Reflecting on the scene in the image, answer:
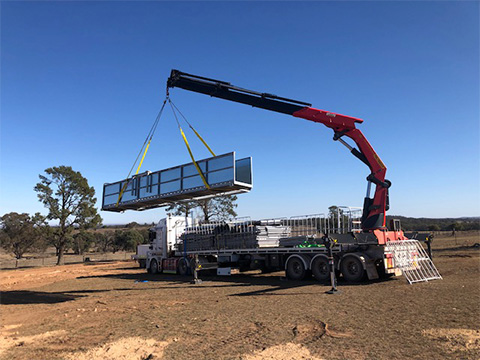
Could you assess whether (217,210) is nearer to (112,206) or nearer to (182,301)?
(112,206)

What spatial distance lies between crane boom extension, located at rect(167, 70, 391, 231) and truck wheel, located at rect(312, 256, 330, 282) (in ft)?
7.13

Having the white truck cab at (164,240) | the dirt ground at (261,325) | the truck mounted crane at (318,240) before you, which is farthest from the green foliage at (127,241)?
the dirt ground at (261,325)

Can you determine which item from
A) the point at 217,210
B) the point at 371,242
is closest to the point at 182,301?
the point at 371,242

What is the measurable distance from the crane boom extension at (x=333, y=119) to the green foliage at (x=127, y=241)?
53146 millimetres

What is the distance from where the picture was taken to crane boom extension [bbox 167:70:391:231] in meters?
14.3

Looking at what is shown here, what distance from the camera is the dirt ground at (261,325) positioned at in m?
5.95

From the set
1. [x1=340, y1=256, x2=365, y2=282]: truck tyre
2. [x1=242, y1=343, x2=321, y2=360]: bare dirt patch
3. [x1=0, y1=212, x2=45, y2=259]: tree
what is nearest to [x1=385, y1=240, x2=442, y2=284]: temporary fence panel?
[x1=340, y1=256, x2=365, y2=282]: truck tyre

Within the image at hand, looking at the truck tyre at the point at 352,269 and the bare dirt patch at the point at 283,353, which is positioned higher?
the truck tyre at the point at 352,269

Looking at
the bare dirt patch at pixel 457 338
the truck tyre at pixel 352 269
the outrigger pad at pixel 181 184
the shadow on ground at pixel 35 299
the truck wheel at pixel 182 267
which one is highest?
the outrigger pad at pixel 181 184

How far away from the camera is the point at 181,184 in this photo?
13453 mm

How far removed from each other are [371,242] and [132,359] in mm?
10346

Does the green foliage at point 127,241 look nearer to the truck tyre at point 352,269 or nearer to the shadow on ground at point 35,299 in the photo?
the shadow on ground at point 35,299

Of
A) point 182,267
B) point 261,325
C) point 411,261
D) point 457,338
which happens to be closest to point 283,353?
point 261,325

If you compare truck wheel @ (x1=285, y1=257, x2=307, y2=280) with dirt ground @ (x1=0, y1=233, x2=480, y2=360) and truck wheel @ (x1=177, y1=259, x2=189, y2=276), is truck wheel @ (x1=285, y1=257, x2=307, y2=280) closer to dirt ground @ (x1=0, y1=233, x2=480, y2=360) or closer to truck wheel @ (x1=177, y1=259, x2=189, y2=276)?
dirt ground @ (x1=0, y1=233, x2=480, y2=360)
